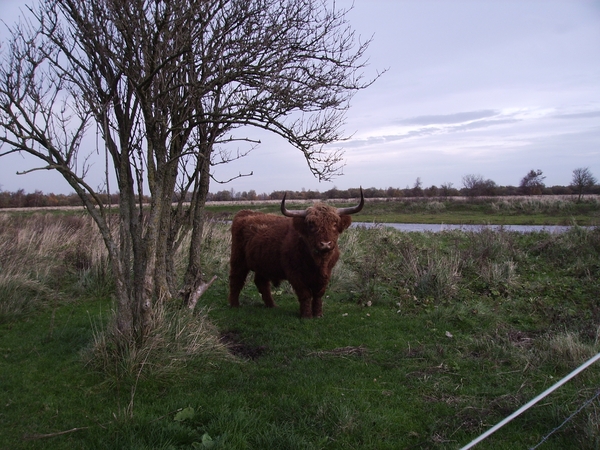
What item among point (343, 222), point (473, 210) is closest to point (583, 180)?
point (473, 210)

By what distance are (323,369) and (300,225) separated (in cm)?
261

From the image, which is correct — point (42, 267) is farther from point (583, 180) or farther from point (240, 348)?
point (583, 180)

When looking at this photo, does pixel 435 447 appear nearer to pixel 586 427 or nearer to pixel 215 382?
pixel 586 427

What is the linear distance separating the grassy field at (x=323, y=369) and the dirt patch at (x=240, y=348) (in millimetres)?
32

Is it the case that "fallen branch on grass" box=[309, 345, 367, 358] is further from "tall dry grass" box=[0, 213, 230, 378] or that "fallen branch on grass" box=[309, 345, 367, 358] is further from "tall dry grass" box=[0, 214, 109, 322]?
"tall dry grass" box=[0, 214, 109, 322]

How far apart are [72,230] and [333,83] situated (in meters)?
12.5

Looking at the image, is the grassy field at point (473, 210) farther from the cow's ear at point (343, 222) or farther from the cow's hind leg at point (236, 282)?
the cow's ear at point (343, 222)

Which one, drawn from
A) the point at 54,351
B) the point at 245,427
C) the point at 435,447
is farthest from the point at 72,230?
the point at 435,447

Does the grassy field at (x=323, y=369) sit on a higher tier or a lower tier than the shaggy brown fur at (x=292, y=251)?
lower

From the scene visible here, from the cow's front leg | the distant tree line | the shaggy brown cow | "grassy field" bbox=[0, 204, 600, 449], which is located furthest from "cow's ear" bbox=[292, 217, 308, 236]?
the distant tree line

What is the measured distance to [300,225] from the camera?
686cm

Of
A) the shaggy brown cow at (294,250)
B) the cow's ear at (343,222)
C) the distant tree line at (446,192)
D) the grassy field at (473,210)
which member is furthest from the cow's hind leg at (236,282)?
the distant tree line at (446,192)

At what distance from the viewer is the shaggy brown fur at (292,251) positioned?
6.58 m

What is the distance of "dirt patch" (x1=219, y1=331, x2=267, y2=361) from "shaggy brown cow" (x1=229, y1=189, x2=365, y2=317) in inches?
54.2
